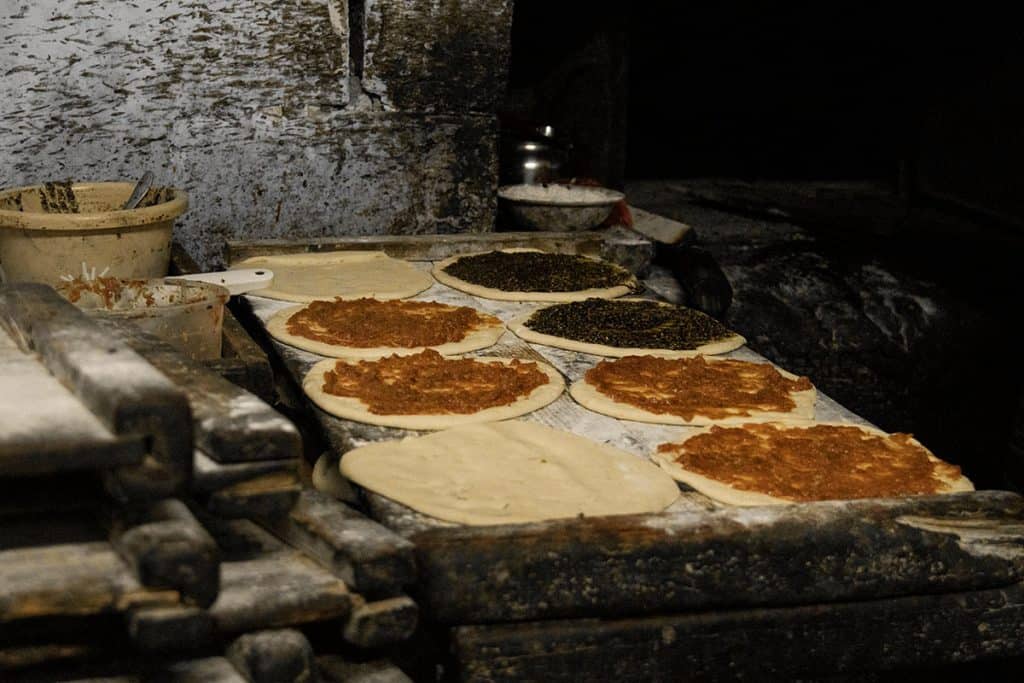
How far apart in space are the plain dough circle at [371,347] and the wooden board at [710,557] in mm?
1151

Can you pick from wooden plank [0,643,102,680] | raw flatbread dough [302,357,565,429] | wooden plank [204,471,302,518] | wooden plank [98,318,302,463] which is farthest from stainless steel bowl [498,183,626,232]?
wooden plank [0,643,102,680]

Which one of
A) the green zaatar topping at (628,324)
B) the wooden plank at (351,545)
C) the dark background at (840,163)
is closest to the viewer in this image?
the wooden plank at (351,545)

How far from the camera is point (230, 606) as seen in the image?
192 cm

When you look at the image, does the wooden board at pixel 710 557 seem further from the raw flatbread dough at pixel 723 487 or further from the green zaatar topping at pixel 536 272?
the green zaatar topping at pixel 536 272

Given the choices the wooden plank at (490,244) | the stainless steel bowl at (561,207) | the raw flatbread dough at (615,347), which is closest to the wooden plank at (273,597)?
the raw flatbread dough at (615,347)

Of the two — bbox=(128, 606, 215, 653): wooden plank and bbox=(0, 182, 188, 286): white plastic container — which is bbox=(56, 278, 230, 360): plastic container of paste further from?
bbox=(128, 606, 215, 653): wooden plank

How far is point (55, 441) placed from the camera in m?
1.70

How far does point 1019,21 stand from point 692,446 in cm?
572

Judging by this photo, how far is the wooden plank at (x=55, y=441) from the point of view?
169 cm

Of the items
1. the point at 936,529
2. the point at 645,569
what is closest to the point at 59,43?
the point at 645,569

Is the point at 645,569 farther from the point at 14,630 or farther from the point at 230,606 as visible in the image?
the point at 14,630

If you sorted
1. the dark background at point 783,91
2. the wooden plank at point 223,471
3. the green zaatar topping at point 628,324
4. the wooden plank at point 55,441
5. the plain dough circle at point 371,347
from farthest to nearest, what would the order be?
1. the dark background at point 783,91
2. the green zaatar topping at point 628,324
3. the plain dough circle at point 371,347
4. the wooden plank at point 223,471
5. the wooden plank at point 55,441

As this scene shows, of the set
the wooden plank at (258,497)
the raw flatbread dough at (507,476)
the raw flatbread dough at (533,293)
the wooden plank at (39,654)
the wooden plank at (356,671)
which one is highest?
the wooden plank at (258,497)

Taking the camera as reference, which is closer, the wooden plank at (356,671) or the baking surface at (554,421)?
the wooden plank at (356,671)
